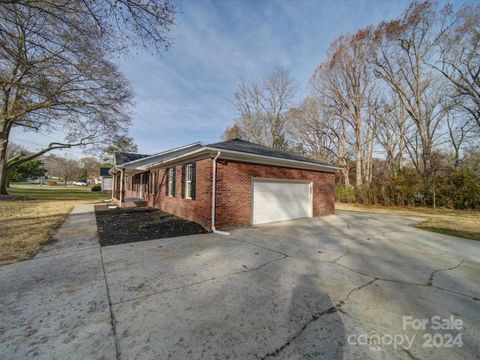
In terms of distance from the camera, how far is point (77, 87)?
13.2 m

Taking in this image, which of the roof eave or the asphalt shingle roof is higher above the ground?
the asphalt shingle roof

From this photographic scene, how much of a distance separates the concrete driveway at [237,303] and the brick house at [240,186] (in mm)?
2371

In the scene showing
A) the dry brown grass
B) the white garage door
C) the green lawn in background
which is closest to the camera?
the dry brown grass

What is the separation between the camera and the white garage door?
801 centimetres

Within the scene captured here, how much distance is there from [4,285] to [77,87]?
14158 mm

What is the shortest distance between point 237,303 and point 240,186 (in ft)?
16.1

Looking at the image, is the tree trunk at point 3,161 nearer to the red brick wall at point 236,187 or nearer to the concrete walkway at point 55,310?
the concrete walkway at point 55,310

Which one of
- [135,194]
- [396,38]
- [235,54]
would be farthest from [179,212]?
[396,38]

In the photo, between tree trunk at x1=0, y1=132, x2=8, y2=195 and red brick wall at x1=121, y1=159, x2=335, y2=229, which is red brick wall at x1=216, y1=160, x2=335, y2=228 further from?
tree trunk at x1=0, y1=132, x2=8, y2=195

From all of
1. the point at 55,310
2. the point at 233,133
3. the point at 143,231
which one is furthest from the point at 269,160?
the point at 233,133

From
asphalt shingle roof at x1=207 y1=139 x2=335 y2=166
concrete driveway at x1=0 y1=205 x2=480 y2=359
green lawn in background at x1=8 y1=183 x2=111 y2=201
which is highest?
asphalt shingle roof at x1=207 y1=139 x2=335 y2=166

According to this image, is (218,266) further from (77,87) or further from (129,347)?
(77,87)

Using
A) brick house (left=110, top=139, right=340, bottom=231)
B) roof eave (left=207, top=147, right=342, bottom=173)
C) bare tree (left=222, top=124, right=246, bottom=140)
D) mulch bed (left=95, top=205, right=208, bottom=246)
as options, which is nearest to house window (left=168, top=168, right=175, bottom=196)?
brick house (left=110, top=139, right=340, bottom=231)

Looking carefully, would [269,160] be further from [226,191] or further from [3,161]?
[3,161]
